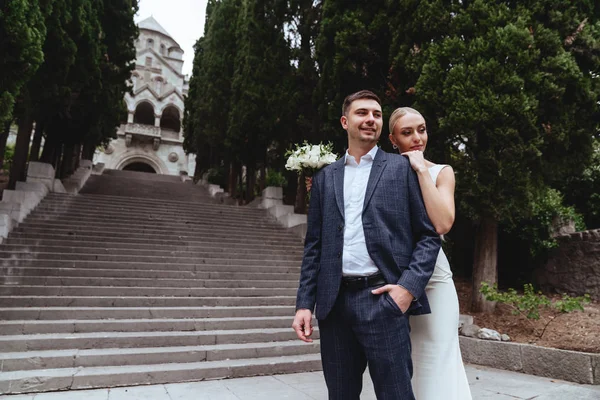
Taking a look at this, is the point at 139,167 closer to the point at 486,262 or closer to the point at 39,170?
the point at 39,170

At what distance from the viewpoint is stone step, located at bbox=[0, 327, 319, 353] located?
15.1 ft

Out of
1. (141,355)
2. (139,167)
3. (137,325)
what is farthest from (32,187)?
(139,167)

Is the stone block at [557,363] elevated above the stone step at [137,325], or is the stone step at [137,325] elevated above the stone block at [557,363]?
the stone block at [557,363]

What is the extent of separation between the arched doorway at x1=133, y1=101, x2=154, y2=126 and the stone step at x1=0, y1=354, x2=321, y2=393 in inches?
1286

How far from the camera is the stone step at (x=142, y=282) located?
6.16 m

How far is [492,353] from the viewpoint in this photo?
5215mm

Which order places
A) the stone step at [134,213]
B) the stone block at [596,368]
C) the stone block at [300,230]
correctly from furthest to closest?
the stone block at [300,230] → the stone step at [134,213] → the stone block at [596,368]

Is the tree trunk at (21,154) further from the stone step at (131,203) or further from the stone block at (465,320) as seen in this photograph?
the stone block at (465,320)

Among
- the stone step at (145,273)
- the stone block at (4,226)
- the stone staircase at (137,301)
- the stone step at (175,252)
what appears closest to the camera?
the stone staircase at (137,301)

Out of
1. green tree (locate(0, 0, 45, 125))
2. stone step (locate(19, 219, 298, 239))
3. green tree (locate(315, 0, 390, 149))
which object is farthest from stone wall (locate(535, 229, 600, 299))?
green tree (locate(0, 0, 45, 125))

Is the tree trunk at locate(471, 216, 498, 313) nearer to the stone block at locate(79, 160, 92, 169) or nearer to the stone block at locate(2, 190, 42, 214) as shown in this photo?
the stone block at locate(2, 190, 42, 214)

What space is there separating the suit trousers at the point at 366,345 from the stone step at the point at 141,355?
347 cm

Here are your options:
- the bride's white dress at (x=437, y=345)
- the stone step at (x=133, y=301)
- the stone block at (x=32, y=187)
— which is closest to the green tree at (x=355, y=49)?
the stone step at (x=133, y=301)

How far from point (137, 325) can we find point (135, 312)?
1.12 ft
